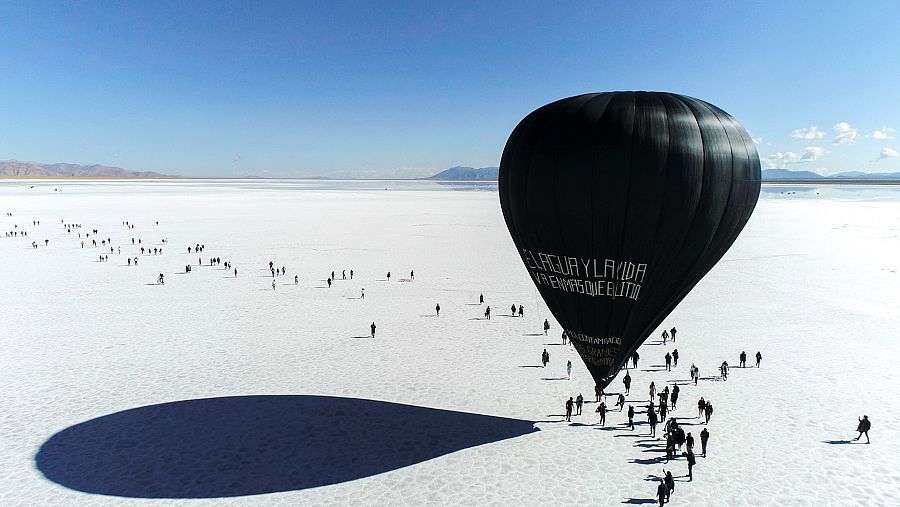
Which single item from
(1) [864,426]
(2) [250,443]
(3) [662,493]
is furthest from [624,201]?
(2) [250,443]

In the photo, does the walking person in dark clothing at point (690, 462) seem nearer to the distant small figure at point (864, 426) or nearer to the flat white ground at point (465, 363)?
the flat white ground at point (465, 363)

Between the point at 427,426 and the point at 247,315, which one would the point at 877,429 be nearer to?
the point at 427,426

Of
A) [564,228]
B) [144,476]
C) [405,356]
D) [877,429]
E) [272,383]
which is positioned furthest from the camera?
[405,356]

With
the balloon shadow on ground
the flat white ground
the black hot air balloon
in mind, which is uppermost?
the black hot air balloon

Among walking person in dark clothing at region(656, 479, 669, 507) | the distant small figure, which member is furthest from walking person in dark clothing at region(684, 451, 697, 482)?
the distant small figure

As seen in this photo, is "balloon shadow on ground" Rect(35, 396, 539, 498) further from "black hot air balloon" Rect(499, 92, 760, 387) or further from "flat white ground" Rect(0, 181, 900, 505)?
"black hot air balloon" Rect(499, 92, 760, 387)

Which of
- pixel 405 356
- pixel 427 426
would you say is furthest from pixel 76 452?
pixel 405 356
